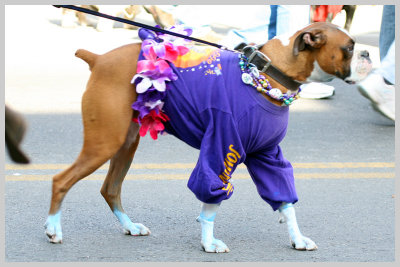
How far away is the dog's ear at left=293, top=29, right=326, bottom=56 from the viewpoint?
149 inches

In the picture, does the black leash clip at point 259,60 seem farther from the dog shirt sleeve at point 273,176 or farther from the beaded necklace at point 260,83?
the dog shirt sleeve at point 273,176

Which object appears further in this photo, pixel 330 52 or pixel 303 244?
pixel 303 244

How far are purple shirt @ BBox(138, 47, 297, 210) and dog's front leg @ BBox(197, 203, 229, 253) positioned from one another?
0.10 m

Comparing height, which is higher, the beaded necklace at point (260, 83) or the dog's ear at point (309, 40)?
the dog's ear at point (309, 40)

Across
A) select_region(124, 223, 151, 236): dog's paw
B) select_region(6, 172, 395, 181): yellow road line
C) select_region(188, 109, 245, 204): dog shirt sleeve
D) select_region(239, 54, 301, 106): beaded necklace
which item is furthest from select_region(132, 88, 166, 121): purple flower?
select_region(6, 172, 395, 181): yellow road line

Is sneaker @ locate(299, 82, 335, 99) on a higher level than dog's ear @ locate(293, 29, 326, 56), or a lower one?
lower

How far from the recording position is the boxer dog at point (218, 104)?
3822mm

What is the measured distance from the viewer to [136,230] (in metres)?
4.29

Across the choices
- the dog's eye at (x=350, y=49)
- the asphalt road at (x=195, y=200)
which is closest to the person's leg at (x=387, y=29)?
the asphalt road at (x=195, y=200)

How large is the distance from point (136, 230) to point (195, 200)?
2.60 feet

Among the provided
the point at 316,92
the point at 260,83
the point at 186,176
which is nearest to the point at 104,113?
the point at 260,83

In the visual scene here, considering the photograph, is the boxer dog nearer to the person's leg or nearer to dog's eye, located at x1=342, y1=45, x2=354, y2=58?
dog's eye, located at x1=342, y1=45, x2=354, y2=58

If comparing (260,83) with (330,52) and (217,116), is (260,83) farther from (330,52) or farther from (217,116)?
(330,52)

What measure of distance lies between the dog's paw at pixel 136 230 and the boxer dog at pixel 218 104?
429 millimetres
